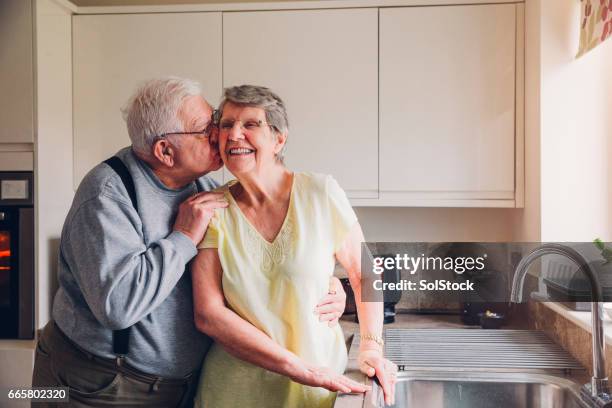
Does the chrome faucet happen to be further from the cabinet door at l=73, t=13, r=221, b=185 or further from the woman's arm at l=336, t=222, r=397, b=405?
the cabinet door at l=73, t=13, r=221, b=185

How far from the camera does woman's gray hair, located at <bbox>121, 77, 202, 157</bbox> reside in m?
0.81

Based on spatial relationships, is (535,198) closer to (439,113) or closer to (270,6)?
(439,113)

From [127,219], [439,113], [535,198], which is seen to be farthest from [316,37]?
[127,219]

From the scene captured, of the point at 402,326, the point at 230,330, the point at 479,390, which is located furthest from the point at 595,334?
the point at 230,330

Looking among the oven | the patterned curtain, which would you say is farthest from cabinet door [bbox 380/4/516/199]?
the oven

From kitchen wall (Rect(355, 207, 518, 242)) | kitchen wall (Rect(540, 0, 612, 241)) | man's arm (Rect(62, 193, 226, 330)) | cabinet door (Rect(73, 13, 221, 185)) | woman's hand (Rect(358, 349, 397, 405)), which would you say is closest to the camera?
man's arm (Rect(62, 193, 226, 330))

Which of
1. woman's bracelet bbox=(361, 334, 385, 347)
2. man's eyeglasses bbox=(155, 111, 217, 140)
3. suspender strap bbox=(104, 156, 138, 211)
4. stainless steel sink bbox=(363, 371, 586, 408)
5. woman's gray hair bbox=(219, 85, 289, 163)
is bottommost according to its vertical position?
stainless steel sink bbox=(363, 371, 586, 408)

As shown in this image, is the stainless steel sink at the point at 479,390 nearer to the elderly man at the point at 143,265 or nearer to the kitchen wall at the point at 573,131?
the elderly man at the point at 143,265

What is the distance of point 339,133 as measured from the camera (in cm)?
129

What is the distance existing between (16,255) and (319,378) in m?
0.83

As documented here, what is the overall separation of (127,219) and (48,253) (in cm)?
65

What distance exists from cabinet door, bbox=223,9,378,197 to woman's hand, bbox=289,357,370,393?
0.54m

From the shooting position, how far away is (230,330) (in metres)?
0.82

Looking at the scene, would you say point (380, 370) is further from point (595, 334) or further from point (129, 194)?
point (129, 194)
